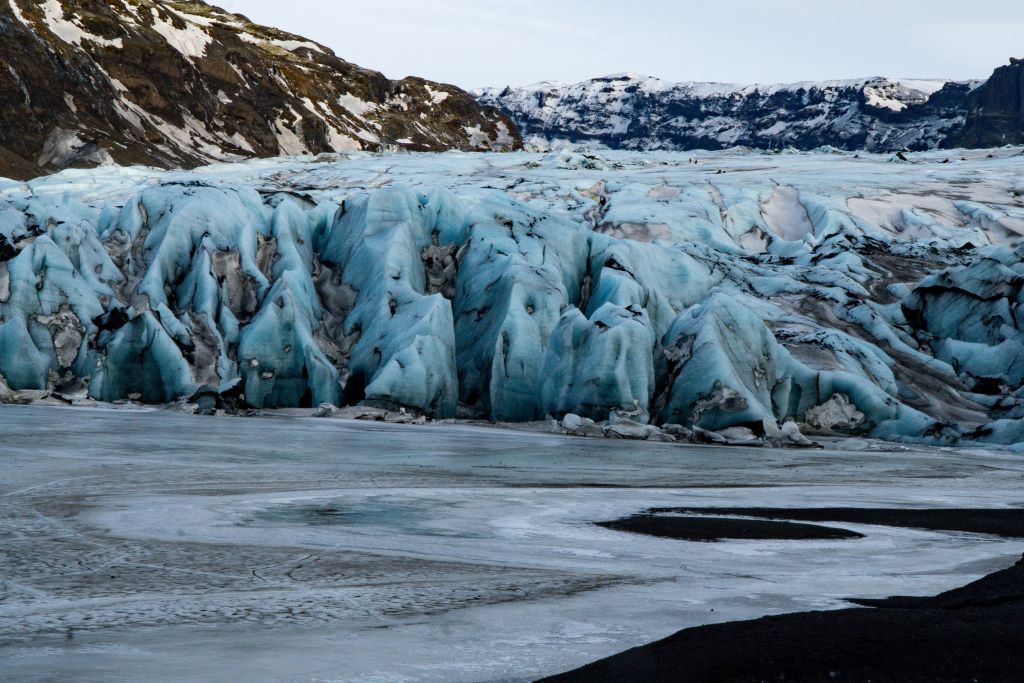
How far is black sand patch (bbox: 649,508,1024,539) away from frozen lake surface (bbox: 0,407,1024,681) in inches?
15.3

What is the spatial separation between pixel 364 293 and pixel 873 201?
69.1 ft

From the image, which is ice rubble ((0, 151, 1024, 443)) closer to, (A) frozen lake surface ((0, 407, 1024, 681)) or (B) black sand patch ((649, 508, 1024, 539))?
(A) frozen lake surface ((0, 407, 1024, 681))

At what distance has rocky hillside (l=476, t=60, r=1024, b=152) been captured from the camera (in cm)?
15462

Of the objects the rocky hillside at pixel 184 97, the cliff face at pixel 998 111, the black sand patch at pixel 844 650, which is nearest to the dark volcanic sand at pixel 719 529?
the black sand patch at pixel 844 650

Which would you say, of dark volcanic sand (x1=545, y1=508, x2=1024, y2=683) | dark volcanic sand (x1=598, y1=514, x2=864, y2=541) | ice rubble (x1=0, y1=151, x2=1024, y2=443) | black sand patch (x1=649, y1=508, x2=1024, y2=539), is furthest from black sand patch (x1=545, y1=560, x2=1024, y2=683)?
ice rubble (x1=0, y1=151, x2=1024, y2=443)

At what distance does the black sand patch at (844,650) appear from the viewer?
394cm

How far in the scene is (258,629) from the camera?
4660mm

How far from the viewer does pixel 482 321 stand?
69.1 feet

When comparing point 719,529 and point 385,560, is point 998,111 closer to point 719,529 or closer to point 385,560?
point 719,529

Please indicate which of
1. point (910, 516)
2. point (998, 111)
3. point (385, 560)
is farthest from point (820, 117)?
point (385, 560)

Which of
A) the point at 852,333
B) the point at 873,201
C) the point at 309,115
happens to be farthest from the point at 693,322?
the point at 309,115

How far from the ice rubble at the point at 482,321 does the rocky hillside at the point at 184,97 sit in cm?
6168

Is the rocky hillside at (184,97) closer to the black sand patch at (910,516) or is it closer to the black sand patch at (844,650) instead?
the black sand patch at (910,516)

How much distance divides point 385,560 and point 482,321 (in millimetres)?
14789
